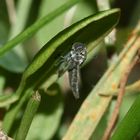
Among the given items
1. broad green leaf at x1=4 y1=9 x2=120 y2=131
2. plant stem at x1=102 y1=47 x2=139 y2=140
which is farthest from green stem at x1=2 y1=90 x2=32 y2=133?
plant stem at x1=102 y1=47 x2=139 y2=140

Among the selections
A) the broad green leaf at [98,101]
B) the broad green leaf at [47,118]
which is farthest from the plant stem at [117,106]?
the broad green leaf at [47,118]

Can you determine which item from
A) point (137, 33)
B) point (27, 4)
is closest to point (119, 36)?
point (137, 33)

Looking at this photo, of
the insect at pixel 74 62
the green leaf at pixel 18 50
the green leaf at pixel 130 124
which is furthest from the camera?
the green leaf at pixel 18 50

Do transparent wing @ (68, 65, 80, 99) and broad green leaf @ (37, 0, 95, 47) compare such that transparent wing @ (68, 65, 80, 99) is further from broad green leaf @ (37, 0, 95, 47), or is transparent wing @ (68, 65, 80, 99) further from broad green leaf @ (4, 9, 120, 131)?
broad green leaf @ (37, 0, 95, 47)

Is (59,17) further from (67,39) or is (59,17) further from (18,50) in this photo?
(67,39)

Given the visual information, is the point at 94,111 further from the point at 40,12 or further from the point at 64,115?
the point at 40,12

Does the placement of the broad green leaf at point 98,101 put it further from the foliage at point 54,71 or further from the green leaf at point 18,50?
the green leaf at point 18,50
